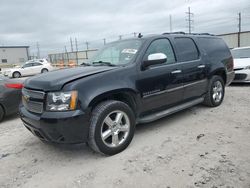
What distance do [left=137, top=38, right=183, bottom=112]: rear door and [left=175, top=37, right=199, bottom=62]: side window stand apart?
0.21m

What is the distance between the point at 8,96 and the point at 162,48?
3873 mm

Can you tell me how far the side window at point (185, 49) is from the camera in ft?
15.1

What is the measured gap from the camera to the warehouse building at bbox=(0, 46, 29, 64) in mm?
57531

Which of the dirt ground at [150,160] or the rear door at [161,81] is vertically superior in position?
the rear door at [161,81]

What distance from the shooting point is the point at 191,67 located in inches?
186

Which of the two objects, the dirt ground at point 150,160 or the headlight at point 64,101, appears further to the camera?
the headlight at point 64,101

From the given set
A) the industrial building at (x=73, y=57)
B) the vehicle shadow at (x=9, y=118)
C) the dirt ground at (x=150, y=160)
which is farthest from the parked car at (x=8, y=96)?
the industrial building at (x=73, y=57)

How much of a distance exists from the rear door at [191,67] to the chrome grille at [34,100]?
264 centimetres

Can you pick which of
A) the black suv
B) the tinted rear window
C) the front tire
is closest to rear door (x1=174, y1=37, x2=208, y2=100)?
A: the black suv

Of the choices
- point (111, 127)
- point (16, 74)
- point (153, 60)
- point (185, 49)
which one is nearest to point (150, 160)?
point (111, 127)

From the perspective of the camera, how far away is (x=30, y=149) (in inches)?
153

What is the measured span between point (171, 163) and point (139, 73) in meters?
1.46

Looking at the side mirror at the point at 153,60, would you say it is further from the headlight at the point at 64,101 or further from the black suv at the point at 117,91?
the headlight at the point at 64,101

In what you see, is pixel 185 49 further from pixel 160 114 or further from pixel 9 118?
pixel 9 118
